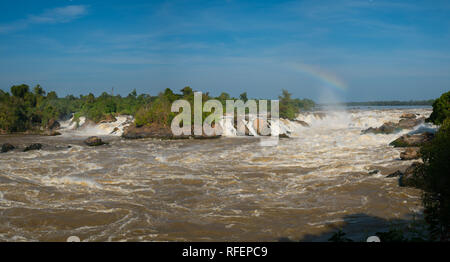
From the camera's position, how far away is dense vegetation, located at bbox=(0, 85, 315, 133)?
123 feet

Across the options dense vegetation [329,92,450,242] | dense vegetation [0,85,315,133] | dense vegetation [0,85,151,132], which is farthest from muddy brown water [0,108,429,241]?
dense vegetation [0,85,151,132]

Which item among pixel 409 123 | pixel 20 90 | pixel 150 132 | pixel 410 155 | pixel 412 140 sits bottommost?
pixel 410 155

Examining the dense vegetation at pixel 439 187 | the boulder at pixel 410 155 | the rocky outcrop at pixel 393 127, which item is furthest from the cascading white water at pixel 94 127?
the dense vegetation at pixel 439 187

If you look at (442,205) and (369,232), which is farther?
(369,232)

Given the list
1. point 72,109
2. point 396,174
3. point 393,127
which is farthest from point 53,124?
point 396,174

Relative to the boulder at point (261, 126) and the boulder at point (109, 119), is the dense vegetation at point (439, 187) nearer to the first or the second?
the boulder at point (261, 126)

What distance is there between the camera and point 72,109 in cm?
5350

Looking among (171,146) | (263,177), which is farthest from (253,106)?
(263,177)

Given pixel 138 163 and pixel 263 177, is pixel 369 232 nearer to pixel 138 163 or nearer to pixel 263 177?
pixel 263 177

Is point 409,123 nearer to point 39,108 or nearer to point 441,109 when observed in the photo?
point 441,109

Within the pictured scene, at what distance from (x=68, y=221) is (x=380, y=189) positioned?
35.5 feet

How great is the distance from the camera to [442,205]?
19.6 feet
